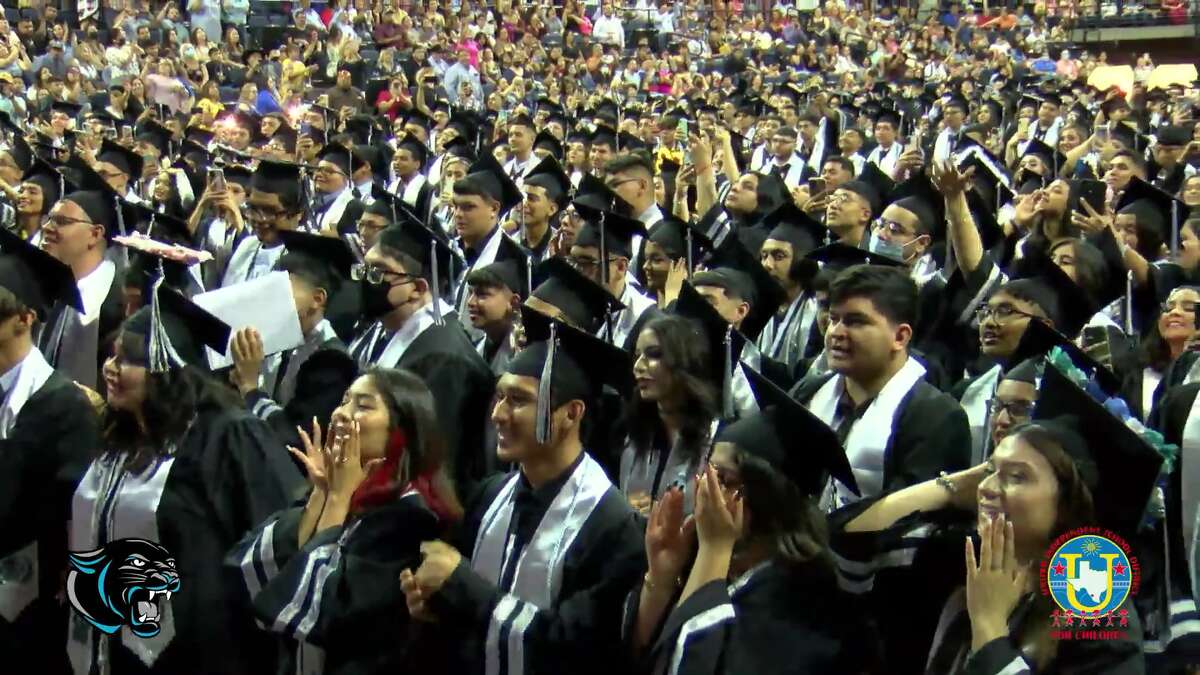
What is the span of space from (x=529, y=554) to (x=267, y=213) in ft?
15.5

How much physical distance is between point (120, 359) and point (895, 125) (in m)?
11.0

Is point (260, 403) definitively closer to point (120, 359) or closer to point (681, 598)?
point (120, 359)

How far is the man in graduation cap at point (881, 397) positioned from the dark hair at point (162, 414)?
185 cm

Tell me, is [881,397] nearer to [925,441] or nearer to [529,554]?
[925,441]

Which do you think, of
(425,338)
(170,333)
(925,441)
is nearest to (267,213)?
(425,338)

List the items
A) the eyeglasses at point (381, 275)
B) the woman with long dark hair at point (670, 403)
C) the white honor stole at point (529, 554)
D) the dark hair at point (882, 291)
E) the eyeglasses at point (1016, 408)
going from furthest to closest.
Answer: the eyeglasses at point (381, 275) < the woman with long dark hair at point (670, 403) < the dark hair at point (882, 291) < the eyeglasses at point (1016, 408) < the white honor stole at point (529, 554)

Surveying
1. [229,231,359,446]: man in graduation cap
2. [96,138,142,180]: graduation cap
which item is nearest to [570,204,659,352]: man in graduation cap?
[229,231,359,446]: man in graduation cap

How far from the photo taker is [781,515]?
352 cm

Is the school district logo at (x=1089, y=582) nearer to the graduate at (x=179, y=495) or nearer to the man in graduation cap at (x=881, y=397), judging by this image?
the man in graduation cap at (x=881, y=397)

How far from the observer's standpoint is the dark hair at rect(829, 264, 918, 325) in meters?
4.40

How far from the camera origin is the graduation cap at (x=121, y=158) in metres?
10.0

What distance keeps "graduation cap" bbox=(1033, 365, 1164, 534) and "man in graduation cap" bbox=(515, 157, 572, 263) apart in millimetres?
5092

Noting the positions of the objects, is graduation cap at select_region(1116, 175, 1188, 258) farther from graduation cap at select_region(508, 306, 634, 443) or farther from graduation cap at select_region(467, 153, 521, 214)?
graduation cap at select_region(508, 306, 634, 443)

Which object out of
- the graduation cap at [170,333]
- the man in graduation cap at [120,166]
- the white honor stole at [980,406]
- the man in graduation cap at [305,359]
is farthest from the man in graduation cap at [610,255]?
the man in graduation cap at [120,166]
